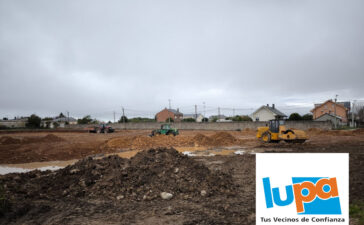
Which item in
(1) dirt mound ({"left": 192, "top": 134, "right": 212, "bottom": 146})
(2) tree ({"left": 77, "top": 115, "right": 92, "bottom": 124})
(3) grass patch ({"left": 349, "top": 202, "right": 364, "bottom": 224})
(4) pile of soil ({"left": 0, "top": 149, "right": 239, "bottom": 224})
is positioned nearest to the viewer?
(3) grass patch ({"left": 349, "top": 202, "right": 364, "bottom": 224})

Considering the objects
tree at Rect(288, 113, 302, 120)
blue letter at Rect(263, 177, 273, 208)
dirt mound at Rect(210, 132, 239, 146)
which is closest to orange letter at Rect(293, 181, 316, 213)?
blue letter at Rect(263, 177, 273, 208)

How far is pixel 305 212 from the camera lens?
3.96 m

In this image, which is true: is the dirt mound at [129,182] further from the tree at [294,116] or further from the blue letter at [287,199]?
the tree at [294,116]

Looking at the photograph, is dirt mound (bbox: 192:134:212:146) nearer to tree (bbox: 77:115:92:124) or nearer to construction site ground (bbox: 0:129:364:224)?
construction site ground (bbox: 0:129:364:224)

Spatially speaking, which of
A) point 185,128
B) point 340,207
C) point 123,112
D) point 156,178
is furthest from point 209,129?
point 340,207

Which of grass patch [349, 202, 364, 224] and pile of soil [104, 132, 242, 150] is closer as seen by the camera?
grass patch [349, 202, 364, 224]

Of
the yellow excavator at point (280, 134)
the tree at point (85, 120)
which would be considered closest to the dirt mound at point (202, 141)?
the yellow excavator at point (280, 134)

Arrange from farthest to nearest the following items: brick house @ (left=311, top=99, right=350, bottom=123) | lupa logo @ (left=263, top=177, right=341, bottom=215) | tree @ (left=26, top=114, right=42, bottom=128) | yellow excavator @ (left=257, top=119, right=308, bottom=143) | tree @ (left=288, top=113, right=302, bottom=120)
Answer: brick house @ (left=311, top=99, right=350, bottom=123) < tree @ (left=26, top=114, right=42, bottom=128) < tree @ (left=288, top=113, right=302, bottom=120) < yellow excavator @ (left=257, top=119, right=308, bottom=143) < lupa logo @ (left=263, top=177, right=341, bottom=215)

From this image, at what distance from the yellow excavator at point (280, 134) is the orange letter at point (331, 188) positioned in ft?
46.5

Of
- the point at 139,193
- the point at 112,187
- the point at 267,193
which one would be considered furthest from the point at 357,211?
the point at 112,187

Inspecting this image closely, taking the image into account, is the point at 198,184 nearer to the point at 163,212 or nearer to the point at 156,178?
the point at 156,178

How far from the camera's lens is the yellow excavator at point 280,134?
17.2 m

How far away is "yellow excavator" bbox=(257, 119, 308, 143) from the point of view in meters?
17.2

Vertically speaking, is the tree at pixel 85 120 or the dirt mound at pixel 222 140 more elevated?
the tree at pixel 85 120
